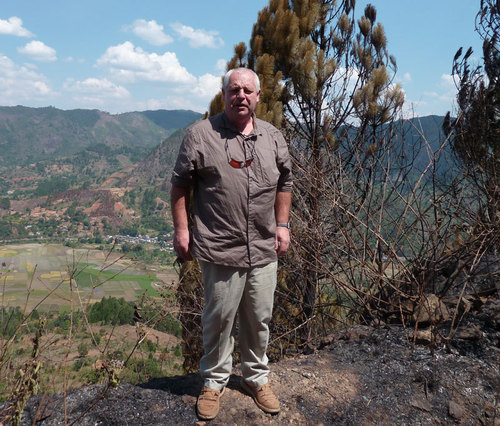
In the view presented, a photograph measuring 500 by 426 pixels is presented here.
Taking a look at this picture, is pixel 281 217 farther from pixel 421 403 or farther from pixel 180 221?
pixel 421 403

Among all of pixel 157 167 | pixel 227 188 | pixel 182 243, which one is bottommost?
pixel 157 167

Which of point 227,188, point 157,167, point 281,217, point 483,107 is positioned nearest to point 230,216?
point 227,188

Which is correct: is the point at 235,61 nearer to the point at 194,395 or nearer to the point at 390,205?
the point at 390,205

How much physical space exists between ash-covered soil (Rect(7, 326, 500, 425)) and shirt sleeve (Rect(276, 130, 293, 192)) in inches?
43.2

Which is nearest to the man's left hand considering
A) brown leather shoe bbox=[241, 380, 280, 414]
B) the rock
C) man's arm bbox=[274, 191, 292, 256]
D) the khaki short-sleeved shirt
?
man's arm bbox=[274, 191, 292, 256]

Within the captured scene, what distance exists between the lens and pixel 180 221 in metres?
1.84

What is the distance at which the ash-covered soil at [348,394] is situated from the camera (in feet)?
→ 6.20

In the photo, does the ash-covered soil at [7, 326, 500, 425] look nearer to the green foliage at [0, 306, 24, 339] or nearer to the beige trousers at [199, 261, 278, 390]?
the beige trousers at [199, 261, 278, 390]

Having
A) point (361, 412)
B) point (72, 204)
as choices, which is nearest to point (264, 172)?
point (361, 412)

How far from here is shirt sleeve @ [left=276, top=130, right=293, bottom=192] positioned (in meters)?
1.93

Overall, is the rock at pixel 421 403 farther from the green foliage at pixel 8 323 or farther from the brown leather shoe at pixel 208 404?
the green foliage at pixel 8 323

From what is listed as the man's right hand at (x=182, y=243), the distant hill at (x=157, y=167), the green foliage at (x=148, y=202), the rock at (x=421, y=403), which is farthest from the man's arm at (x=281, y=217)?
the distant hill at (x=157, y=167)

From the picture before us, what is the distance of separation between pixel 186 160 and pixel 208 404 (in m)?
1.15

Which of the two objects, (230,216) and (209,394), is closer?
(230,216)
